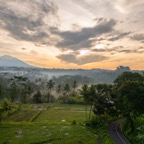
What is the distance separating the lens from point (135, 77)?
7912 cm

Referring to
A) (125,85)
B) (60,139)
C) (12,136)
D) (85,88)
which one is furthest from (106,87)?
(12,136)

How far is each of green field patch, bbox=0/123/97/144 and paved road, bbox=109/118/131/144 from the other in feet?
14.2

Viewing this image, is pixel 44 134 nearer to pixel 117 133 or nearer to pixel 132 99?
pixel 117 133

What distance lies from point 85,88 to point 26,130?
64.6ft

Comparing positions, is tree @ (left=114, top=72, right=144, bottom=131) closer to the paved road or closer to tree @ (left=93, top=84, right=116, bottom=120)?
the paved road

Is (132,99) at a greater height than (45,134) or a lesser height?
greater

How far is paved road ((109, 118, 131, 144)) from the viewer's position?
149ft

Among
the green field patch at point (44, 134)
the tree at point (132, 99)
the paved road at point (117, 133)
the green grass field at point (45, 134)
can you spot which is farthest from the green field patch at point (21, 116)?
the tree at point (132, 99)

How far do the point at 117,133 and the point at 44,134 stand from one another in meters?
16.4

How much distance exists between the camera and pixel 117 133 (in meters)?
51.2

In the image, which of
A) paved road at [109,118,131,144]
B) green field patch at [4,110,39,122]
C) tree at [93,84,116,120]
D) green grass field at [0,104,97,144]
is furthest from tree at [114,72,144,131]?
green field patch at [4,110,39,122]

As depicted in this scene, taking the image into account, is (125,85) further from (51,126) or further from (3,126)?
(3,126)

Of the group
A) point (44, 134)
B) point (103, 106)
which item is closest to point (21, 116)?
point (44, 134)

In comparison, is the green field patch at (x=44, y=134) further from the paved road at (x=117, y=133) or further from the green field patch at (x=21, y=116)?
the green field patch at (x=21, y=116)
